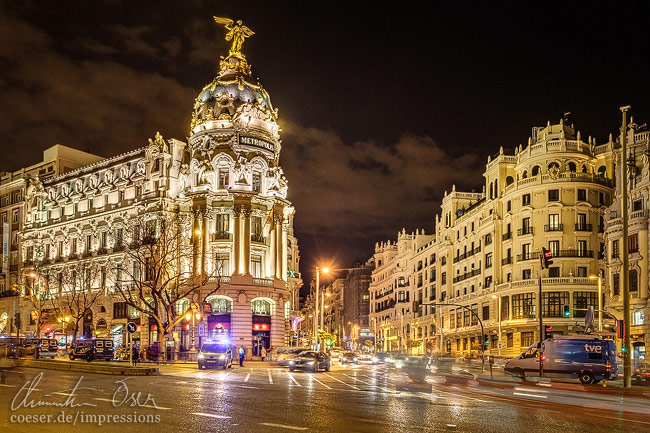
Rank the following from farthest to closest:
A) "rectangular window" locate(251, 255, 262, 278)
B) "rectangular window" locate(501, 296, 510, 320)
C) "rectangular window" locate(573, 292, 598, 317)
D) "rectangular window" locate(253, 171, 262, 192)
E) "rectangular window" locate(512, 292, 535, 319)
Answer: "rectangular window" locate(501, 296, 510, 320), "rectangular window" locate(253, 171, 262, 192), "rectangular window" locate(251, 255, 262, 278), "rectangular window" locate(512, 292, 535, 319), "rectangular window" locate(573, 292, 598, 317)

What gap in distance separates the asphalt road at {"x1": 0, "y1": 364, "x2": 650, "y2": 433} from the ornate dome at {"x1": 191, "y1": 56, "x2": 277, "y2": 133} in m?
47.4

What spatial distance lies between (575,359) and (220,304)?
41.3 meters

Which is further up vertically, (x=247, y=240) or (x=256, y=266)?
(x=247, y=240)

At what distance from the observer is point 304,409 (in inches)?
680

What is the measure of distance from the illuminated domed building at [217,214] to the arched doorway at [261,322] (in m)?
0.10

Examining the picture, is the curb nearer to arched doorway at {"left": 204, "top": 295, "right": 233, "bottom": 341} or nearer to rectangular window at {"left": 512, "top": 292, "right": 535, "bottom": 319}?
arched doorway at {"left": 204, "top": 295, "right": 233, "bottom": 341}

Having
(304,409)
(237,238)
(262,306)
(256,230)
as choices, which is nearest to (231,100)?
(256,230)

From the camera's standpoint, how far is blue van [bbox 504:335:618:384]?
32.7 meters

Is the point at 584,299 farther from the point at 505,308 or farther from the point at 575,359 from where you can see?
the point at 575,359

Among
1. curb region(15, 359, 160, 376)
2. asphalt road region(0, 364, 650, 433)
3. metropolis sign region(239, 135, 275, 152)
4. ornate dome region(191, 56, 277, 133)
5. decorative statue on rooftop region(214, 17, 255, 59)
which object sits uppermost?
decorative statue on rooftop region(214, 17, 255, 59)

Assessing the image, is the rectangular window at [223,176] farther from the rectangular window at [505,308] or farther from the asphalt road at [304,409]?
the asphalt road at [304,409]

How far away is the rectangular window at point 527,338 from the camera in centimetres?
6831

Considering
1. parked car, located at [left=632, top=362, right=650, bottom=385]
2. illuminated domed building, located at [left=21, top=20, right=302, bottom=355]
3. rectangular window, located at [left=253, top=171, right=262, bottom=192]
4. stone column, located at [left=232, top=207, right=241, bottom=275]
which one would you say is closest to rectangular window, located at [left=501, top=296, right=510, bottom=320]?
illuminated domed building, located at [left=21, top=20, right=302, bottom=355]

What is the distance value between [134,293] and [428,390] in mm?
54232
